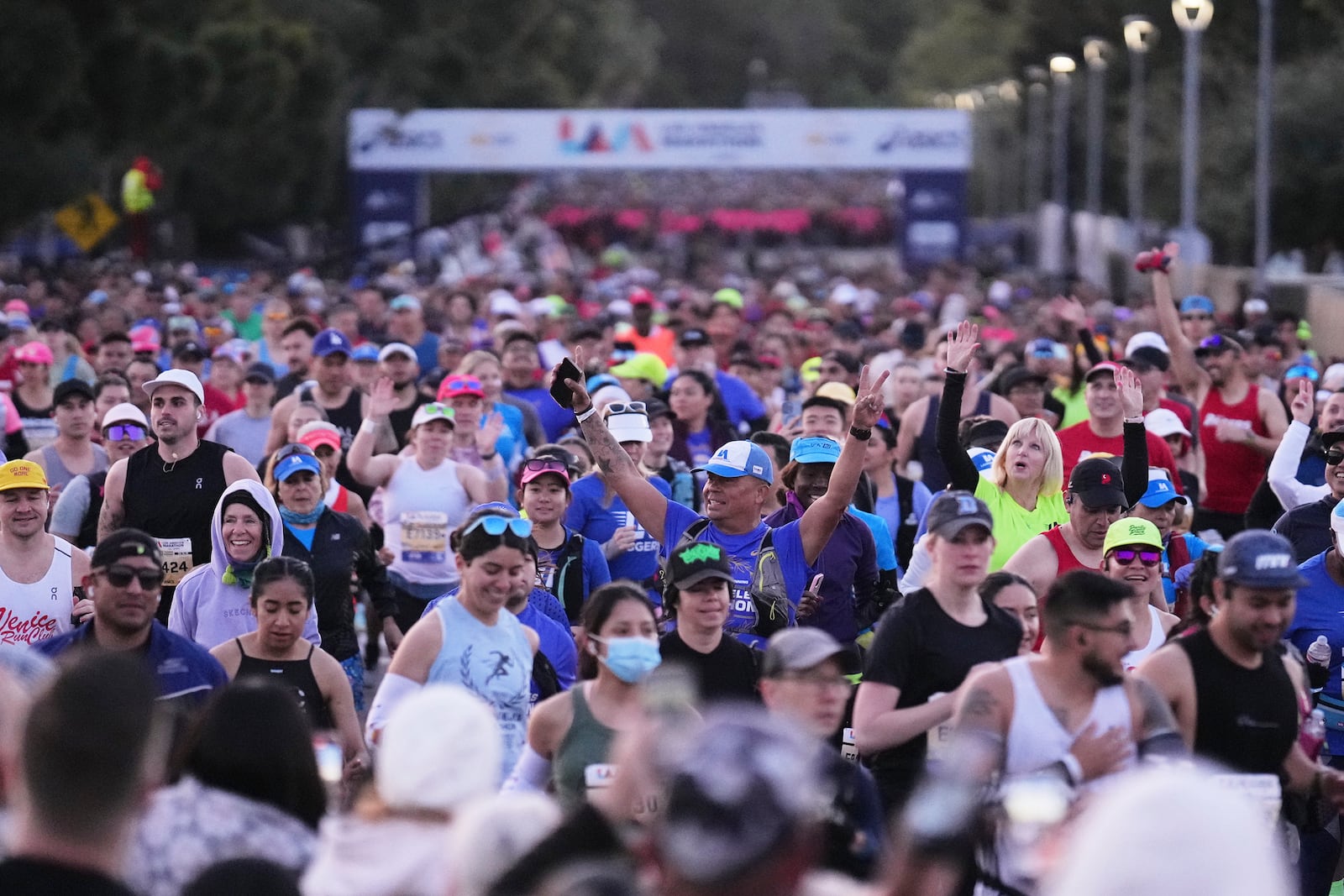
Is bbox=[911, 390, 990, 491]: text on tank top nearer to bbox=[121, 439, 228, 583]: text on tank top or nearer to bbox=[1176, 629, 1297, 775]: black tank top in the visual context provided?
bbox=[121, 439, 228, 583]: text on tank top

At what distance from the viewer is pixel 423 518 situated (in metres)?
10.7

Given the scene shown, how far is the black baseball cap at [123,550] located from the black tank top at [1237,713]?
3130 mm

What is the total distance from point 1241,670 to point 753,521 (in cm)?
257

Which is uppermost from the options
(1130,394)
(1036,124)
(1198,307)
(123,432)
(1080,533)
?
(1130,394)

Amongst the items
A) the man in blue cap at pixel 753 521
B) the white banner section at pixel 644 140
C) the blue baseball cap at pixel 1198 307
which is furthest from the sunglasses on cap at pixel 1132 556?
the white banner section at pixel 644 140

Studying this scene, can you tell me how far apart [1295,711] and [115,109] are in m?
32.9

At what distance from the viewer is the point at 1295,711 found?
5949mm

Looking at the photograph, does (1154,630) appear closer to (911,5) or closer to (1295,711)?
(1295,711)

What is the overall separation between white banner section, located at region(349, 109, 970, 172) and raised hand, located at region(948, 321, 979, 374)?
3929 centimetres

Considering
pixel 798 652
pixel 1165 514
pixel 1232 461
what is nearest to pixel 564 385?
pixel 1165 514

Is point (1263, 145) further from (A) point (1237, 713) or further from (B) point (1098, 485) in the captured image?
(A) point (1237, 713)

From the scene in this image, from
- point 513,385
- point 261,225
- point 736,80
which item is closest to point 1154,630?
point 513,385

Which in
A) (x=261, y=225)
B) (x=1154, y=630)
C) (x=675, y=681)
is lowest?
(x=261, y=225)

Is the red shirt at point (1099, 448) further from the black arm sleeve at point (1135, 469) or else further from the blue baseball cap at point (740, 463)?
the blue baseball cap at point (740, 463)
